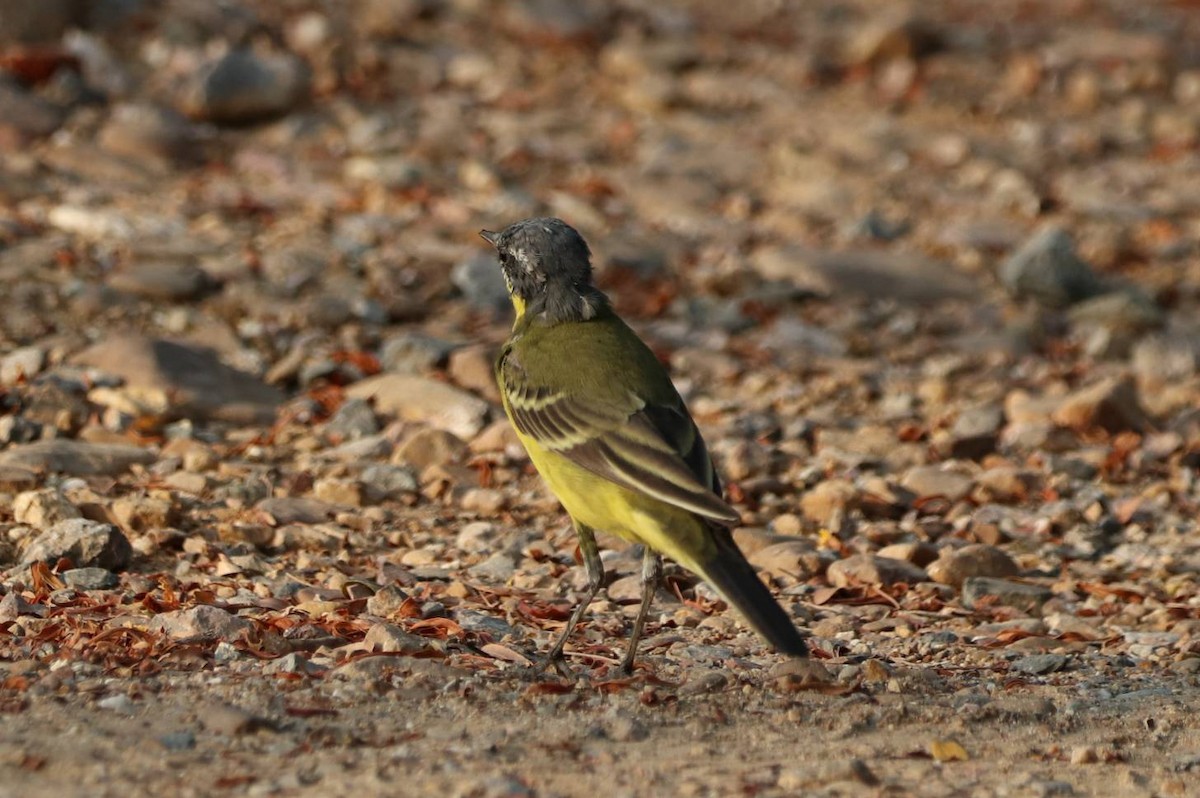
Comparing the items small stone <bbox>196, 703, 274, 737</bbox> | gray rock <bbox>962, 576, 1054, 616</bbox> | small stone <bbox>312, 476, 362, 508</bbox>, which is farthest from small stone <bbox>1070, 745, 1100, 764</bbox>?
small stone <bbox>312, 476, 362, 508</bbox>

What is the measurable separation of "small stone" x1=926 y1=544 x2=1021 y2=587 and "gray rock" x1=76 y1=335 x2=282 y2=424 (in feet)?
12.1

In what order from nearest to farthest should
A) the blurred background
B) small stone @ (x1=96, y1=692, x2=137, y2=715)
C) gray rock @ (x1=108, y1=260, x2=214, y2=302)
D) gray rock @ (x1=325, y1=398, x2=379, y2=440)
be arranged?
small stone @ (x1=96, y1=692, x2=137, y2=715), gray rock @ (x1=325, y1=398, x2=379, y2=440), the blurred background, gray rock @ (x1=108, y1=260, x2=214, y2=302)

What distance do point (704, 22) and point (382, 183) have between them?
17.2ft

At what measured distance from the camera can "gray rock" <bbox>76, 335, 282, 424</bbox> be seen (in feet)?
31.1

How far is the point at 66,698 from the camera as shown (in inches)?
219

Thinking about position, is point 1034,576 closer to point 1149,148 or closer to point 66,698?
point 66,698

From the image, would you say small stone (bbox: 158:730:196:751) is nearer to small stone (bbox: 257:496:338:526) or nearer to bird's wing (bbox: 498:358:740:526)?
bird's wing (bbox: 498:358:740:526)

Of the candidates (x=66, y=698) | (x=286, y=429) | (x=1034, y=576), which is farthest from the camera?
(x=286, y=429)

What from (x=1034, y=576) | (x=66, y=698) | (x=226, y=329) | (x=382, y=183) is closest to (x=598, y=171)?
(x=382, y=183)

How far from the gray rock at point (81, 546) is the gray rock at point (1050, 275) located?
7263mm

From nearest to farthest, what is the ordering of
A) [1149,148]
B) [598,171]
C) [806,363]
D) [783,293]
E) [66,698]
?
1. [66,698]
2. [806,363]
3. [783,293]
4. [598,171]
5. [1149,148]

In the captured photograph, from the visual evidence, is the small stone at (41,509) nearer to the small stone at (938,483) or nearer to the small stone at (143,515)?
the small stone at (143,515)

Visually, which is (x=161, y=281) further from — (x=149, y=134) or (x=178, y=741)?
(x=178, y=741)

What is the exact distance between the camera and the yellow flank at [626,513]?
6059 millimetres
